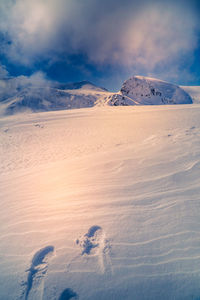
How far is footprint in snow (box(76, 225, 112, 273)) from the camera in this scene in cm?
150

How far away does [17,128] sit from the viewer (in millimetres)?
11391

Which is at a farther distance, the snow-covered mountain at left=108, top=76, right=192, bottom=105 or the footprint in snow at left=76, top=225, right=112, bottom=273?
the snow-covered mountain at left=108, top=76, right=192, bottom=105

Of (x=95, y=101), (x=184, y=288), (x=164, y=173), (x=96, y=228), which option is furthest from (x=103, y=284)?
(x=95, y=101)

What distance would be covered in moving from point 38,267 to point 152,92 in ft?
214

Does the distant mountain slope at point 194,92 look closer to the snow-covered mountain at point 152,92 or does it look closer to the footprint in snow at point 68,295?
the snow-covered mountain at point 152,92

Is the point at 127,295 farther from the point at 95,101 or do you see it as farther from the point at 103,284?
the point at 95,101

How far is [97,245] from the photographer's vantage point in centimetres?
166

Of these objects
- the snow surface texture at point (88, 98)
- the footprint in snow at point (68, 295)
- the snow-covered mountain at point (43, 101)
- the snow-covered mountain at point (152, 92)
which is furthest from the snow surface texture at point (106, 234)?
the snow-covered mountain at point (152, 92)

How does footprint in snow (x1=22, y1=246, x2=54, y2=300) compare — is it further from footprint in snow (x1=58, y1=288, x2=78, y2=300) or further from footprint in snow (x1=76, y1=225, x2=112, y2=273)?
footprint in snow (x1=76, y1=225, x2=112, y2=273)

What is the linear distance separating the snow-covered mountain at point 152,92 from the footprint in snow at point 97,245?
179ft

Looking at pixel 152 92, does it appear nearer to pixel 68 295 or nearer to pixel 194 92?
pixel 194 92

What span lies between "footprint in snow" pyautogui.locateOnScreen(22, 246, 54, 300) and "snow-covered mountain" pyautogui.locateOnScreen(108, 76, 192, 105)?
5490 cm

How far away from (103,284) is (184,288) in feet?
2.42

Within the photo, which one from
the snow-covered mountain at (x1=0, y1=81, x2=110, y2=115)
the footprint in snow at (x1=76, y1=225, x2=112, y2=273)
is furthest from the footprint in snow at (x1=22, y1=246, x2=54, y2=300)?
the snow-covered mountain at (x1=0, y1=81, x2=110, y2=115)
